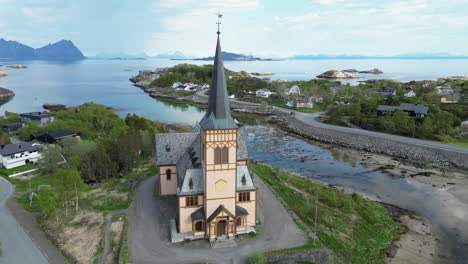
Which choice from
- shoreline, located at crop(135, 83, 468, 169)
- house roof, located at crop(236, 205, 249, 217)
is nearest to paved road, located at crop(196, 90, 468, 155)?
shoreline, located at crop(135, 83, 468, 169)

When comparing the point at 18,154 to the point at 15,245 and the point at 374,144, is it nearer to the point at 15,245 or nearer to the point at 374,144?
the point at 15,245

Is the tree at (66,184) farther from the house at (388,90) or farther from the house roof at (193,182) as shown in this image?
the house at (388,90)

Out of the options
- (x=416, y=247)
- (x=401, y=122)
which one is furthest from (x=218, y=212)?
(x=401, y=122)

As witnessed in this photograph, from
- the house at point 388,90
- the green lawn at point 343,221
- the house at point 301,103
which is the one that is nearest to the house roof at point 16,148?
the green lawn at point 343,221

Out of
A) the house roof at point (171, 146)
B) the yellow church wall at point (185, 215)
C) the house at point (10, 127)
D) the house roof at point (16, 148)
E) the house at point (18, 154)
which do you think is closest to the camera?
the yellow church wall at point (185, 215)

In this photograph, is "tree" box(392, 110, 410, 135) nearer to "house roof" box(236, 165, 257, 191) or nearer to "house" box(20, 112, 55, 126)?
"house roof" box(236, 165, 257, 191)

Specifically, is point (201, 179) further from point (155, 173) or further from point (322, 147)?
point (322, 147)
